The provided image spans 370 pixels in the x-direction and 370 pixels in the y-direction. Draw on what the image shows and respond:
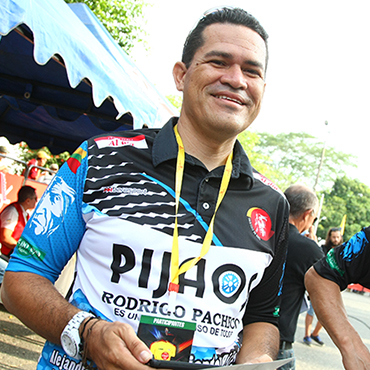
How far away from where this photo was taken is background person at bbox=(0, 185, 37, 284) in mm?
5176

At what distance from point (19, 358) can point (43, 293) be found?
342 centimetres

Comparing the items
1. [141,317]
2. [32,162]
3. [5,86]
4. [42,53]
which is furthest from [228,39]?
[32,162]

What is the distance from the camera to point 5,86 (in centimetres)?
521

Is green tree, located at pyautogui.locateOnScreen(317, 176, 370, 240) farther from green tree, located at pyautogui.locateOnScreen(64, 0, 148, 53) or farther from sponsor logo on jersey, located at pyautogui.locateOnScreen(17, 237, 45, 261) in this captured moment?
sponsor logo on jersey, located at pyautogui.locateOnScreen(17, 237, 45, 261)

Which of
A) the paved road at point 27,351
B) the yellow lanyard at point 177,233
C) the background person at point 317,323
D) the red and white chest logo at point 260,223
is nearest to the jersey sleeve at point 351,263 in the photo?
the red and white chest logo at point 260,223

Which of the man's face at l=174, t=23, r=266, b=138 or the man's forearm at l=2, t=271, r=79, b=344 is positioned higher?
the man's face at l=174, t=23, r=266, b=138

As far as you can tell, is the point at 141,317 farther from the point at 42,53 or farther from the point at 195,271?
the point at 42,53

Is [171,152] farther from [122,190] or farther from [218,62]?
[218,62]

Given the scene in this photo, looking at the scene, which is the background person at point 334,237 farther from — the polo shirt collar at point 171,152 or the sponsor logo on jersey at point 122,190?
the sponsor logo on jersey at point 122,190

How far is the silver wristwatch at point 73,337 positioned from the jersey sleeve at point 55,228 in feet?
0.69

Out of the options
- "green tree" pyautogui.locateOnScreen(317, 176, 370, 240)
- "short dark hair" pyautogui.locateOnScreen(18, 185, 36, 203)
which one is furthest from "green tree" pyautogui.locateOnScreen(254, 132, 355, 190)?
"short dark hair" pyautogui.locateOnScreen(18, 185, 36, 203)

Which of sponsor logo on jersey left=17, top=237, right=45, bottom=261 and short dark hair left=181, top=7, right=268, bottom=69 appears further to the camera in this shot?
short dark hair left=181, top=7, right=268, bottom=69

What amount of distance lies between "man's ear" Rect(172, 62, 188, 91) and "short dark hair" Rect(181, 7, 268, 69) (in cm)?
3

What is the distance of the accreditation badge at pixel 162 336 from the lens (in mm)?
1209
